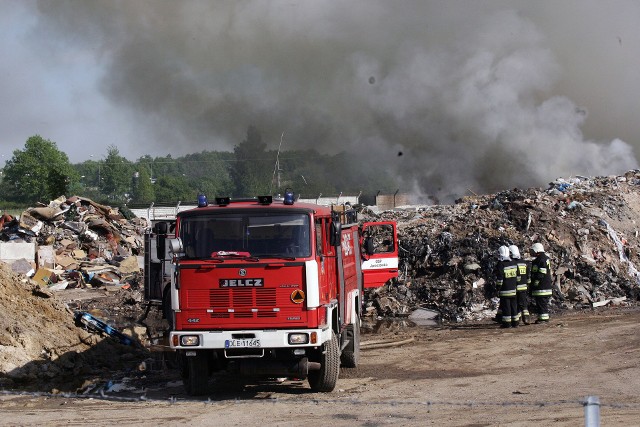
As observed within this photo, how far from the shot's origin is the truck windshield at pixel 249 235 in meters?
10.2

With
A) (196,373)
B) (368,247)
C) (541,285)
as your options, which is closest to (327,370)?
(196,373)

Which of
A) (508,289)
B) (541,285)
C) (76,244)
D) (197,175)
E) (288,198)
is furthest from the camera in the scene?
(197,175)

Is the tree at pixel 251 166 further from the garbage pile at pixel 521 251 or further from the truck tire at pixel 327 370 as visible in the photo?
the truck tire at pixel 327 370

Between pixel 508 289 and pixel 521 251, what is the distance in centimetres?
514

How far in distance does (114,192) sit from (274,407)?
70915 millimetres

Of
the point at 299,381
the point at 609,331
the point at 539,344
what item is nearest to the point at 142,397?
the point at 299,381

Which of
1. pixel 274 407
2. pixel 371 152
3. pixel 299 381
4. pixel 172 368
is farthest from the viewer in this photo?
pixel 371 152

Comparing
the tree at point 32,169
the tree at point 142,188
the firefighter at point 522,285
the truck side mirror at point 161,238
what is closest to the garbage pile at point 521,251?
the firefighter at point 522,285

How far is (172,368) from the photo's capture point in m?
13.6

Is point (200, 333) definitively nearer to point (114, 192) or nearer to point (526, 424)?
point (526, 424)

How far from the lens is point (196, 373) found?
10570 mm

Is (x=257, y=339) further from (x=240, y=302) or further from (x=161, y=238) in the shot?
(x=161, y=238)

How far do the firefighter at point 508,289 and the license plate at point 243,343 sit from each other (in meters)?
8.46

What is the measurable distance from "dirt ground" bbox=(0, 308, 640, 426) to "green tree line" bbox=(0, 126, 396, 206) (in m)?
15.6
